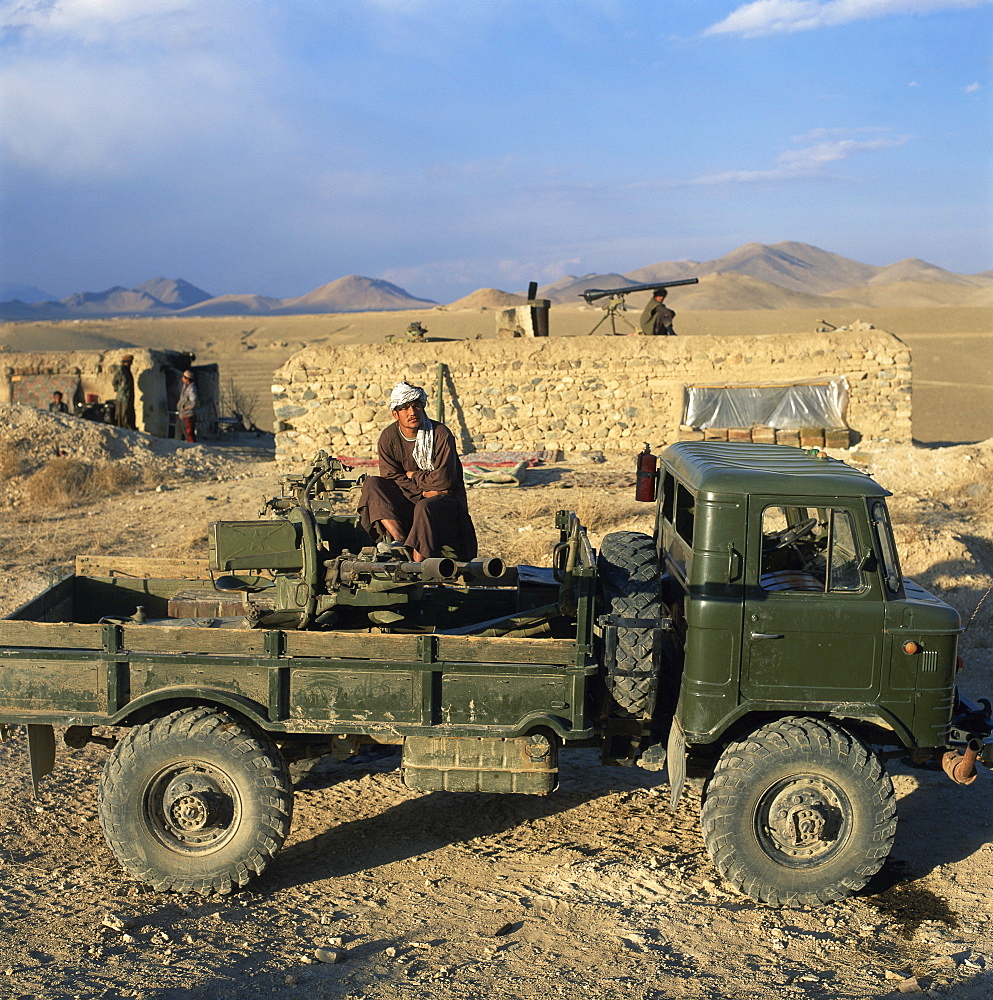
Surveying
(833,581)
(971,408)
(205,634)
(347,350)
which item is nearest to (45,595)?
(205,634)

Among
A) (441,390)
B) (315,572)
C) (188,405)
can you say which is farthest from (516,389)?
(315,572)

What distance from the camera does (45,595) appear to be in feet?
18.3

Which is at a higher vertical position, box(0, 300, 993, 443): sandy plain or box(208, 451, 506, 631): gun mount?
box(0, 300, 993, 443): sandy plain

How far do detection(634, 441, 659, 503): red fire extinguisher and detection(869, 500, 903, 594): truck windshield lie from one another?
1.66 meters

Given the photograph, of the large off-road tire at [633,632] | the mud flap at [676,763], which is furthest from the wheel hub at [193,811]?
the mud flap at [676,763]

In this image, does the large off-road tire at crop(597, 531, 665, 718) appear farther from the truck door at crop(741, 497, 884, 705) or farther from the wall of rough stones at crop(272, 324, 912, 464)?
the wall of rough stones at crop(272, 324, 912, 464)

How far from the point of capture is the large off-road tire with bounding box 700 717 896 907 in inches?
182

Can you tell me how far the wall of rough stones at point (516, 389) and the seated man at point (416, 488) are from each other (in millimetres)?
9383

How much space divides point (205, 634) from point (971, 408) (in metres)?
27.8

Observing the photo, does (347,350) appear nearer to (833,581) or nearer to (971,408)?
(833,581)

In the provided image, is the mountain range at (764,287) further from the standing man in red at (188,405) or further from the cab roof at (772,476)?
the cab roof at (772,476)

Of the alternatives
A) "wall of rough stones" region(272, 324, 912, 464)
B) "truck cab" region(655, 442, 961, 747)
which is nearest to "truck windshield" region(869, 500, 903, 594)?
"truck cab" region(655, 442, 961, 747)

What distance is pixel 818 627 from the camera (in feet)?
15.2

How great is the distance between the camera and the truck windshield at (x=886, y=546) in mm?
4652
